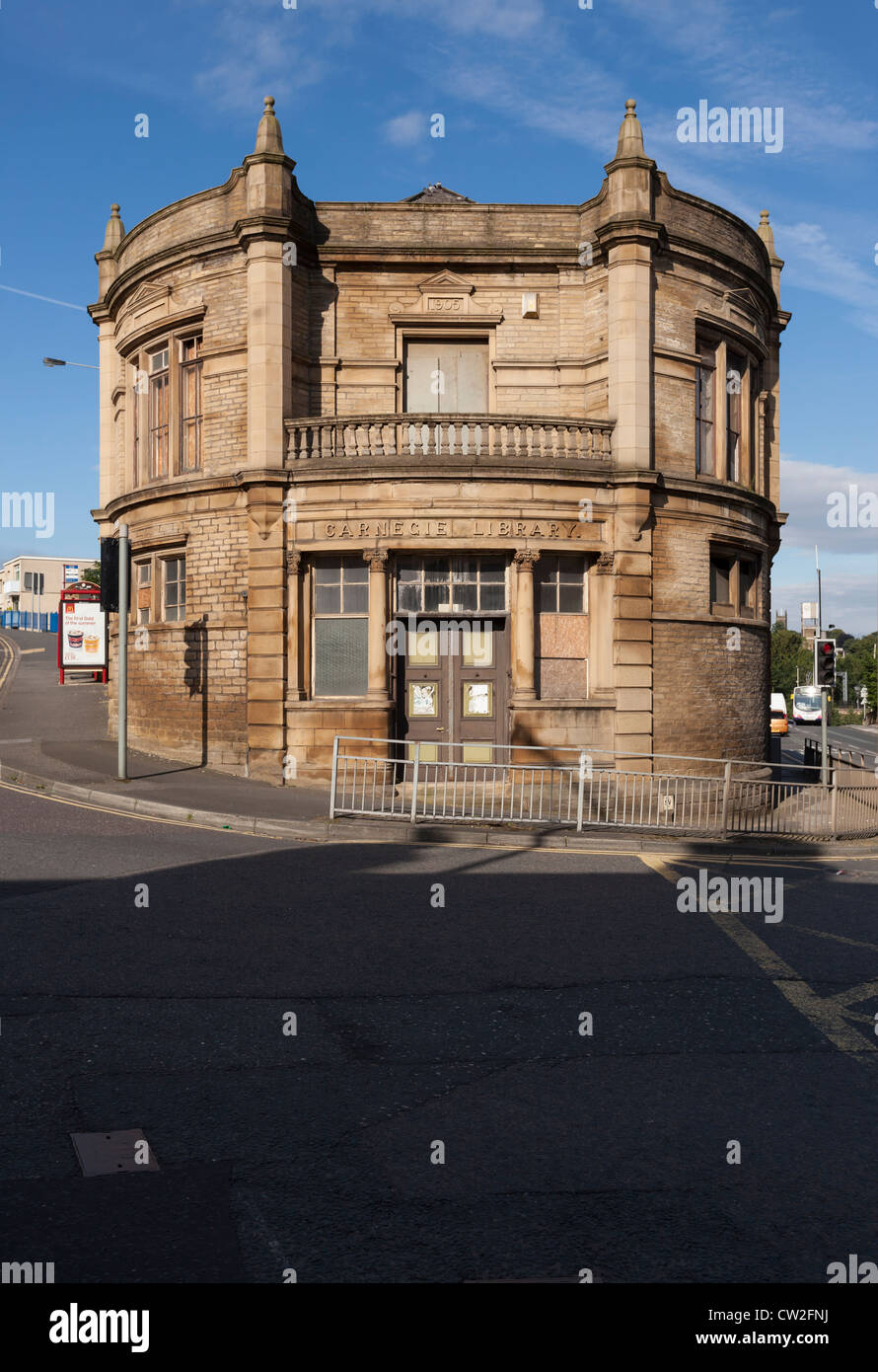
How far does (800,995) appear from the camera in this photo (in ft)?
21.9

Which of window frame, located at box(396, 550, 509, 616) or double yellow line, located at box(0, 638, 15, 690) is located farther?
double yellow line, located at box(0, 638, 15, 690)

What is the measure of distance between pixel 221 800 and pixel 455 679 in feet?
17.6

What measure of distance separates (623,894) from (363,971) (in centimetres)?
360

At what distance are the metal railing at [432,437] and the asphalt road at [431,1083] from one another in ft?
33.4

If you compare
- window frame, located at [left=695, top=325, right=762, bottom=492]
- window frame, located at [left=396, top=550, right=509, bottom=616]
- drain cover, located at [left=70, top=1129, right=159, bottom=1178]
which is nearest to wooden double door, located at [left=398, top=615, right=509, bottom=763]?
window frame, located at [left=396, top=550, right=509, bottom=616]

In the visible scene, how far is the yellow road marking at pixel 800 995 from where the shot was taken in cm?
573

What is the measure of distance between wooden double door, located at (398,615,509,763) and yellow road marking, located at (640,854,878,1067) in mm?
9688

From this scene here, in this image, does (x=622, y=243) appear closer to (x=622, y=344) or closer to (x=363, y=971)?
(x=622, y=344)

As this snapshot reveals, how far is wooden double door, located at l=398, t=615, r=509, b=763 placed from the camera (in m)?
18.7

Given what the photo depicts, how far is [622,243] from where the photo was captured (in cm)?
1891

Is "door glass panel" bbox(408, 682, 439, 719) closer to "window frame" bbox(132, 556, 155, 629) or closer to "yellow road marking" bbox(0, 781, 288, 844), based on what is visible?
"yellow road marking" bbox(0, 781, 288, 844)

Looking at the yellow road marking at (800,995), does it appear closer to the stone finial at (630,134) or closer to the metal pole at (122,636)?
the metal pole at (122,636)
